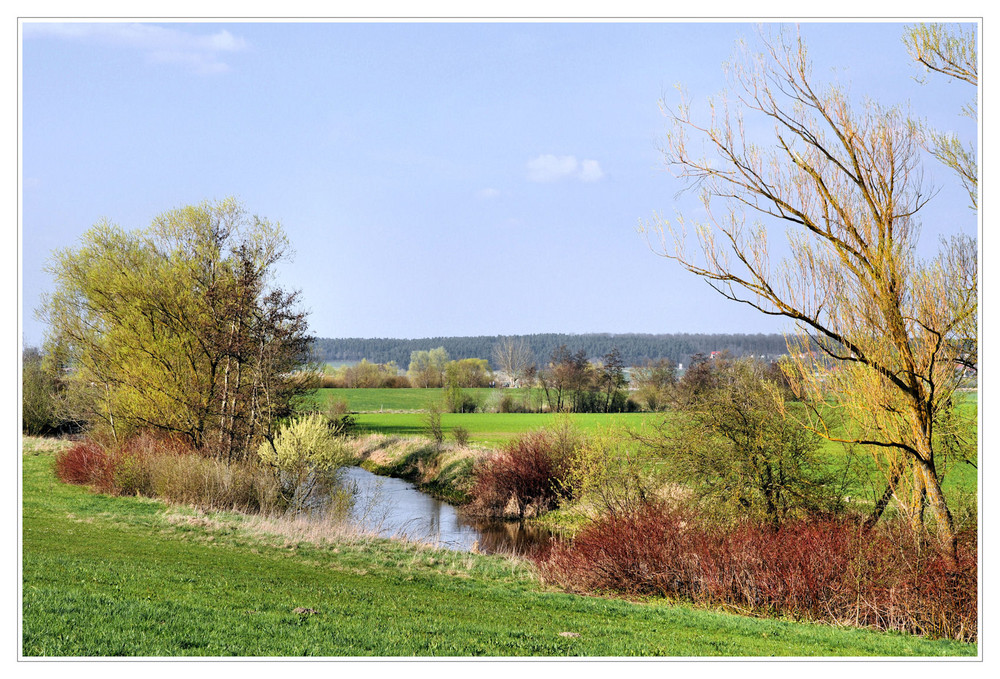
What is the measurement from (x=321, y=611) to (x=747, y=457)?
852cm

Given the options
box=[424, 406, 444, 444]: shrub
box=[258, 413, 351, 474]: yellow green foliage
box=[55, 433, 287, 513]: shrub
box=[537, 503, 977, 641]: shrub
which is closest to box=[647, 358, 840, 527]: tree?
box=[537, 503, 977, 641]: shrub

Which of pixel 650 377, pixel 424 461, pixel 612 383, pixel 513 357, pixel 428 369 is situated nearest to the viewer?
pixel 424 461

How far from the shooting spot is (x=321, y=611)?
8344 mm

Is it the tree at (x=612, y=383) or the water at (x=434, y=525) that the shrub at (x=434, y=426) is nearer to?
the water at (x=434, y=525)

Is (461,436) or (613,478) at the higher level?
(613,478)

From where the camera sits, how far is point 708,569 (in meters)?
11.3

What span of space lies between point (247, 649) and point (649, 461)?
10037 mm

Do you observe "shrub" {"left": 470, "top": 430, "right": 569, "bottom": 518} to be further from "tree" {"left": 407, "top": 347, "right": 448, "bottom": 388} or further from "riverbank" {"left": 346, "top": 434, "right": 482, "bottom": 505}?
"tree" {"left": 407, "top": 347, "right": 448, "bottom": 388}

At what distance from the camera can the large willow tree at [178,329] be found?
20922mm

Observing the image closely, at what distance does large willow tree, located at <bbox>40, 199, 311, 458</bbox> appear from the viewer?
68.6 ft

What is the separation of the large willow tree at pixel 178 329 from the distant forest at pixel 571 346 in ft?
7.09

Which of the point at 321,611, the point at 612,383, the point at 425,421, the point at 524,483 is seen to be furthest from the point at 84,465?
the point at 612,383

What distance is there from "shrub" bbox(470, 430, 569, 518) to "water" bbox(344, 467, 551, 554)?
3.32ft

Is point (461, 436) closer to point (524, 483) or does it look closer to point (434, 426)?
point (434, 426)
